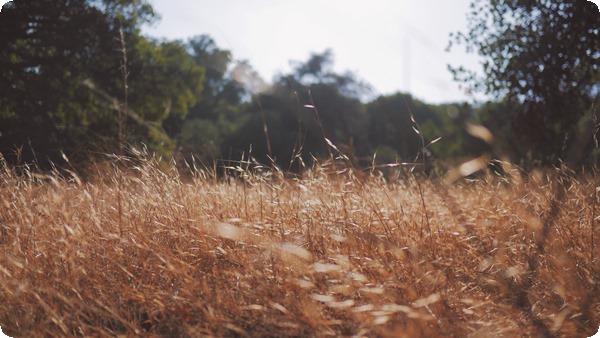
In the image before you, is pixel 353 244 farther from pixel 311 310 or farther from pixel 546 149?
pixel 546 149

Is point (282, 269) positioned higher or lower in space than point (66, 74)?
lower

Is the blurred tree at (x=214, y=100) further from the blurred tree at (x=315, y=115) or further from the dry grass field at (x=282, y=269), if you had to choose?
the dry grass field at (x=282, y=269)

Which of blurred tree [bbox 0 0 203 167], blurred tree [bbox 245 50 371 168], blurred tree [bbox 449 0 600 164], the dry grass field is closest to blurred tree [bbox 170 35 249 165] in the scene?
blurred tree [bbox 245 50 371 168]

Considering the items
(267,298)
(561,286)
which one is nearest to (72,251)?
(267,298)

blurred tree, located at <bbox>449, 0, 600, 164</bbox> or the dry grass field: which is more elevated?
blurred tree, located at <bbox>449, 0, 600, 164</bbox>

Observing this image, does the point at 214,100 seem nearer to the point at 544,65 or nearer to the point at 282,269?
the point at 544,65

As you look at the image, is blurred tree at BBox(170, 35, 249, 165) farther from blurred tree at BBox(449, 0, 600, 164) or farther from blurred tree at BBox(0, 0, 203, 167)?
blurred tree at BBox(449, 0, 600, 164)

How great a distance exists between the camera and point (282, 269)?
2.70 meters

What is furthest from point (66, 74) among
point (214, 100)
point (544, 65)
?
point (214, 100)

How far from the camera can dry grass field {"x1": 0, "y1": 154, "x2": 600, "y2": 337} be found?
92.6 inches

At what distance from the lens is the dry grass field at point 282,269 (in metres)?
2.35

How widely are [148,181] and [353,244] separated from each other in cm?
157

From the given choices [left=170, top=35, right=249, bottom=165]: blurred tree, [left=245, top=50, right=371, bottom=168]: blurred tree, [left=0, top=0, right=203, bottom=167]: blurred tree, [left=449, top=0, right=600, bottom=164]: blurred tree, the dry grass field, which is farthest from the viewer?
[left=170, top=35, right=249, bottom=165]: blurred tree

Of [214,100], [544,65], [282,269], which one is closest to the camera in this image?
[282,269]
